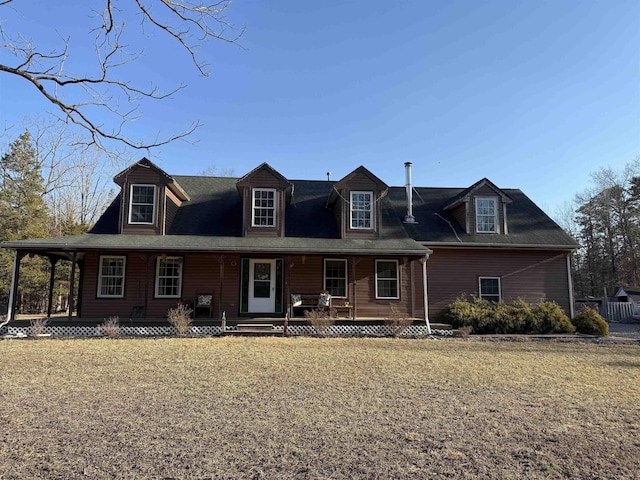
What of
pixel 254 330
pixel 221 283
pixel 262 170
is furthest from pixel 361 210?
pixel 254 330

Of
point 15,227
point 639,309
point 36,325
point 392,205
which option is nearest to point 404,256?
point 392,205

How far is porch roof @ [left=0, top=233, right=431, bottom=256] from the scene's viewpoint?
1340 cm

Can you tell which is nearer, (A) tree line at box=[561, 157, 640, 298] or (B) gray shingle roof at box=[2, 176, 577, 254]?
(B) gray shingle roof at box=[2, 176, 577, 254]

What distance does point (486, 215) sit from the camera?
57.9 feet

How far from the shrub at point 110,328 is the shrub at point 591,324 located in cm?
1576

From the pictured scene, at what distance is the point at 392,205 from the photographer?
19484 mm

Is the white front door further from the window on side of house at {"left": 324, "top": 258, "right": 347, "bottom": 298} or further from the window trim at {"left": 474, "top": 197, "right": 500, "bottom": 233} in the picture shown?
the window trim at {"left": 474, "top": 197, "right": 500, "bottom": 233}

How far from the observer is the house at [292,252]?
14789 mm

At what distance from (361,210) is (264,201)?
3.75 m

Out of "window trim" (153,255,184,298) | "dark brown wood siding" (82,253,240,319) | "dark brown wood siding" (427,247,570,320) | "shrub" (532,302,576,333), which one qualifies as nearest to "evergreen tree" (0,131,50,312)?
"dark brown wood siding" (82,253,240,319)

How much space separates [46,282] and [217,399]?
2110 centimetres

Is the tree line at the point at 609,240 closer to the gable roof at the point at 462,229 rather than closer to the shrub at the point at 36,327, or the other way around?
the gable roof at the point at 462,229

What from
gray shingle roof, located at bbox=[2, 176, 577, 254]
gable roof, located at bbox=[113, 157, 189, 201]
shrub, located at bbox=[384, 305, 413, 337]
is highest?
gable roof, located at bbox=[113, 157, 189, 201]

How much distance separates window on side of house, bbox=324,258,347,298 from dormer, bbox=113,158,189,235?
627 centimetres
